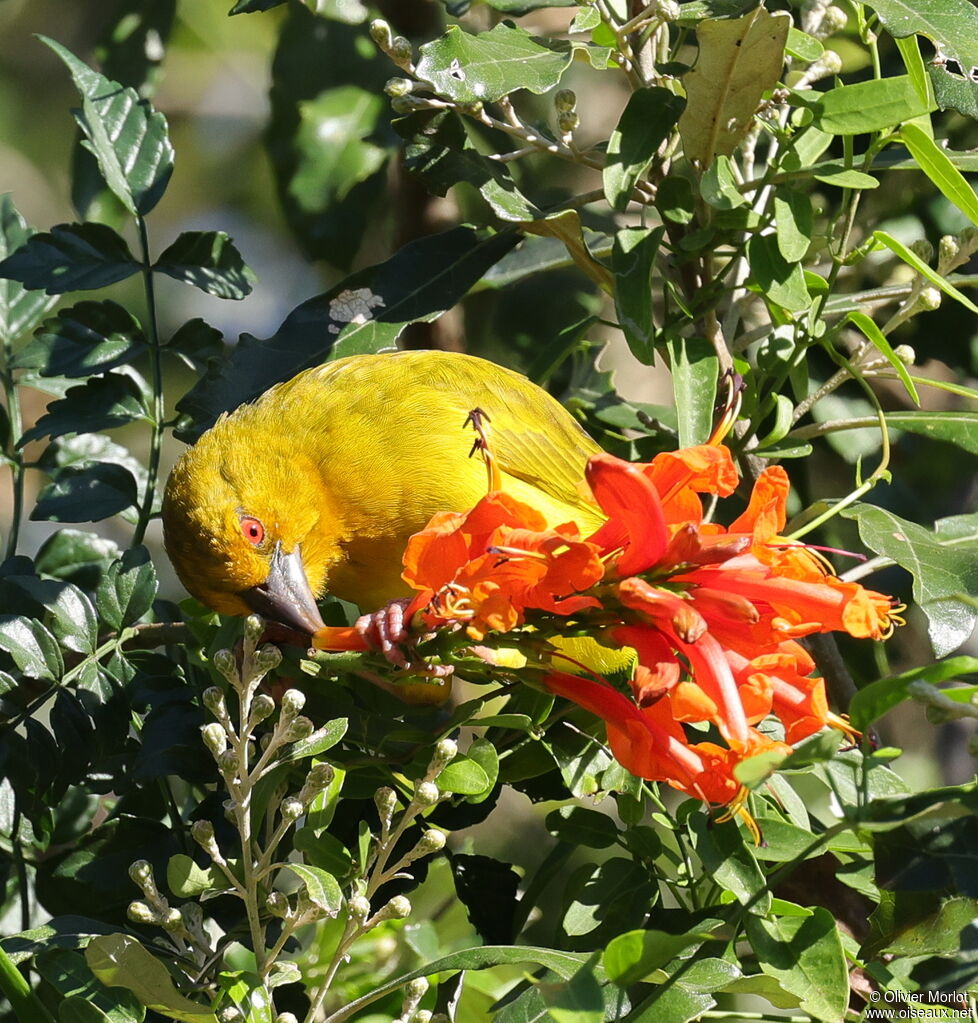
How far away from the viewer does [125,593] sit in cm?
177

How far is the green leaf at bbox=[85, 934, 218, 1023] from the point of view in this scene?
1227mm

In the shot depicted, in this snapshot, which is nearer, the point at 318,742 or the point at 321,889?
the point at 321,889

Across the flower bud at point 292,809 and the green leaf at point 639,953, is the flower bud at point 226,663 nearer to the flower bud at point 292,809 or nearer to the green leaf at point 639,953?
the flower bud at point 292,809

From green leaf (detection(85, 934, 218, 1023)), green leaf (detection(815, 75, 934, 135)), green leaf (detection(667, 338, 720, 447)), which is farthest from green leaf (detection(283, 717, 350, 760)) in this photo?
green leaf (detection(815, 75, 934, 135))

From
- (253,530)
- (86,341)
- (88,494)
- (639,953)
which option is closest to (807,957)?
(639,953)

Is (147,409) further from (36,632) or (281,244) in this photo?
(281,244)

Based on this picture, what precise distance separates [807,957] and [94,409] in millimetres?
1388

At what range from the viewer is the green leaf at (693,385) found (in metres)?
1.63

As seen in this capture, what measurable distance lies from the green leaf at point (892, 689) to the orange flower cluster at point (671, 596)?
132mm

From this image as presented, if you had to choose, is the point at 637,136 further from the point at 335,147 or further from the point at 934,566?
the point at 335,147

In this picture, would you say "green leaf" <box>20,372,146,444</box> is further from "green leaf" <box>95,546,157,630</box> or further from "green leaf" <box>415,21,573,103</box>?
"green leaf" <box>415,21,573,103</box>

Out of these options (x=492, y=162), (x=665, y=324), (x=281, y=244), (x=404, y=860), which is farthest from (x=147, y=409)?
(x=281, y=244)

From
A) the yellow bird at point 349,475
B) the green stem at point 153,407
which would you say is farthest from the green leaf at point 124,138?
the yellow bird at point 349,475

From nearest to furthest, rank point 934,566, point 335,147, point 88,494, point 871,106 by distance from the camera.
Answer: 1. point 871,106
2. point 934,566
3. point 88,494
4. point 335,147
